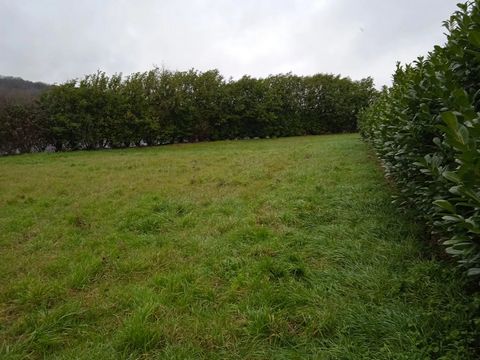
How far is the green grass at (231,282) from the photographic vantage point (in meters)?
2.36

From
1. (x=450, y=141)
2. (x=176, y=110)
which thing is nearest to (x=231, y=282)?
(x=450, y=141)

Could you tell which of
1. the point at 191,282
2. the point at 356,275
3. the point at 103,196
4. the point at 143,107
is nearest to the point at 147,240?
the point at 191,282

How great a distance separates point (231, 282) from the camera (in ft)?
10.6

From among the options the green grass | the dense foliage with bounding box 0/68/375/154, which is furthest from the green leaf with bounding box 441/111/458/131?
the dense foliage with bounding box 0/68/375/154

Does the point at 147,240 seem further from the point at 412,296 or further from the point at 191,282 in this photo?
the point at 412,296

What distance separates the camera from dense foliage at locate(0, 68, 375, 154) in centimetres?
1923

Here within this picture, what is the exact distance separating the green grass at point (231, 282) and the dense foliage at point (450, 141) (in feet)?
1.40

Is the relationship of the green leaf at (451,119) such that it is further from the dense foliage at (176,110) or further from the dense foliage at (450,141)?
the dense foliage at (176,110)

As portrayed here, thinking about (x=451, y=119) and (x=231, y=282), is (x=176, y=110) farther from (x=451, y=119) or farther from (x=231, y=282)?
(x=451, y=119)

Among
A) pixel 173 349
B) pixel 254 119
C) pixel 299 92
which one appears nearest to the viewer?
pixel 173 349

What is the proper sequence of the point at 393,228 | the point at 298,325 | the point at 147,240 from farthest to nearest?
the point at 147,240 → the point at 393,228 → the point at 298,325

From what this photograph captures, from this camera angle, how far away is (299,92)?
89.0 feet

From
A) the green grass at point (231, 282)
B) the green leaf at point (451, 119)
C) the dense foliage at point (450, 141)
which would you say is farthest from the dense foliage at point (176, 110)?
the green leaf at point (451, 119)

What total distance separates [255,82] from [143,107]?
862 cm
